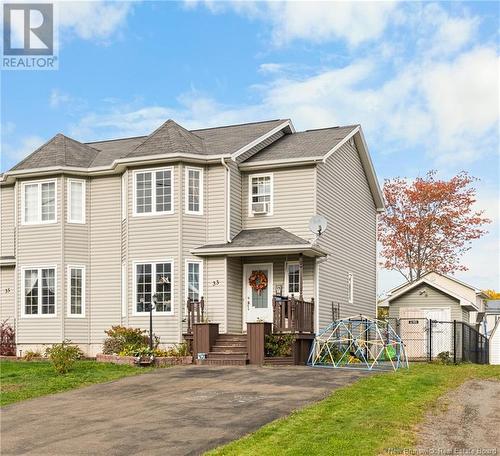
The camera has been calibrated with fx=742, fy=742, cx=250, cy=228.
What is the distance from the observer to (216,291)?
2272cm

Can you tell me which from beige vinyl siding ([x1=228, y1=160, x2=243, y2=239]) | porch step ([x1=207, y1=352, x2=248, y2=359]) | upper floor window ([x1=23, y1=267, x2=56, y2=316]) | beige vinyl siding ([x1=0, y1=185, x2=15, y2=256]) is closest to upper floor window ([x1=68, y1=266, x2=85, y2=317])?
upper floor window ([x1=23, y1=267, x2=56, y2=316])

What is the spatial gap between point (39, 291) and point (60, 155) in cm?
469

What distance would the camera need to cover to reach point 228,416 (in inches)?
478

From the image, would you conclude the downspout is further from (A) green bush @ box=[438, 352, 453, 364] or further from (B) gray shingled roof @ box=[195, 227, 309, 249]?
(A) green bush @ box=[438, 352, 453, 364]

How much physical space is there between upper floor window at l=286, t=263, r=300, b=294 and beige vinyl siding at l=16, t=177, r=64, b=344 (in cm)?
764

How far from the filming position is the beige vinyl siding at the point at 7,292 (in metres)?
26.6

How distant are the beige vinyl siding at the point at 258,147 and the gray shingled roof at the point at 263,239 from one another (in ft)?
7.81

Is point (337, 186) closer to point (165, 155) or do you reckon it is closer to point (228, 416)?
point (165, 155)

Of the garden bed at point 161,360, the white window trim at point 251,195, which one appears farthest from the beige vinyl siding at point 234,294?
the garden bed at point 161,360

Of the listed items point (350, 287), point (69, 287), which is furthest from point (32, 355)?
point (350, 287)

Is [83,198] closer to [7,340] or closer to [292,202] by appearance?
[7,340]

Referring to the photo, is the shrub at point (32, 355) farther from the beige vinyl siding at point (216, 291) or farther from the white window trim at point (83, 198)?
the beige vinyl siding at point (216, 291)

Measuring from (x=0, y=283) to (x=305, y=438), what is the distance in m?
19.7

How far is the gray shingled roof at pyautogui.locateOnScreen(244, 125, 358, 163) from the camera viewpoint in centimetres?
2356
